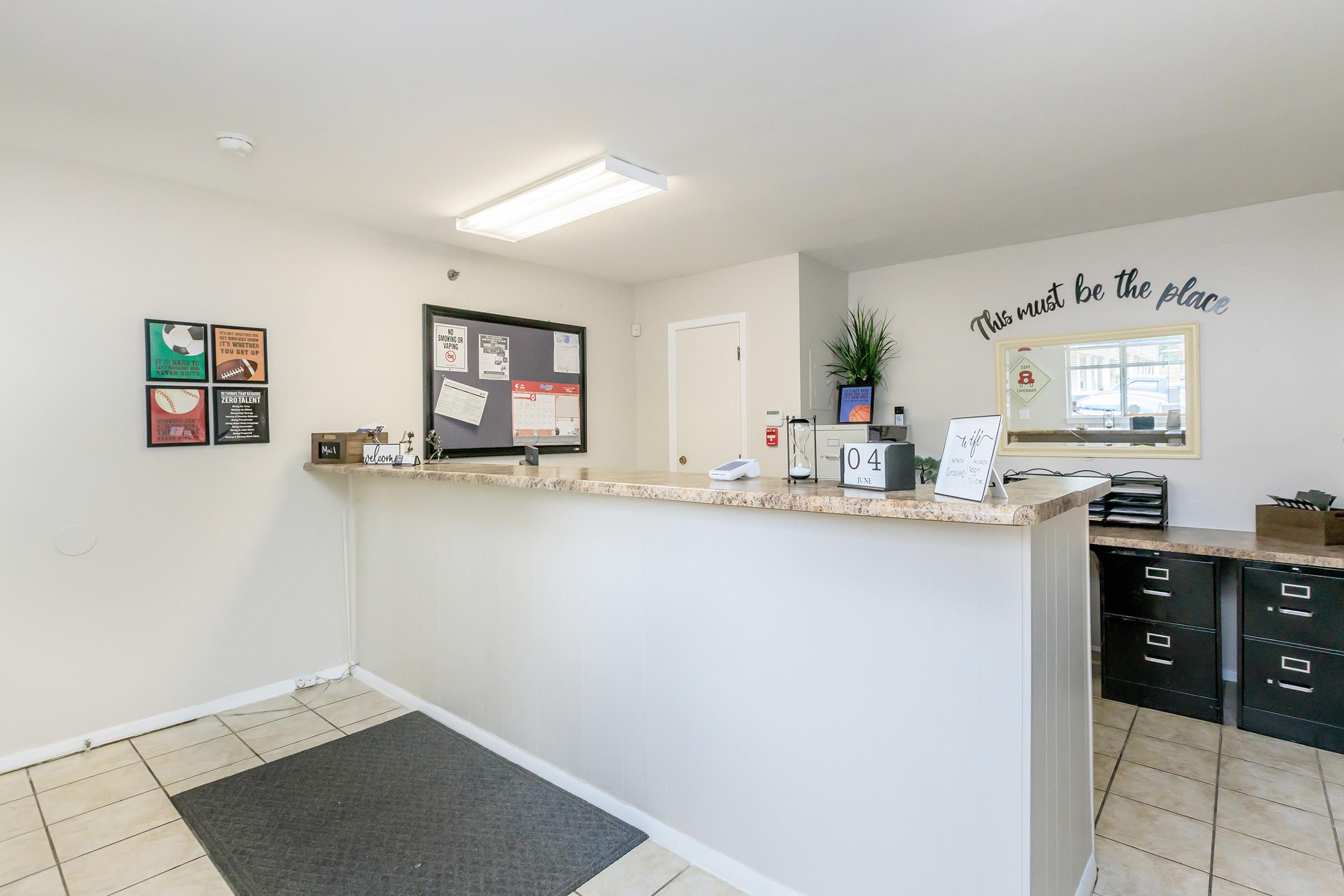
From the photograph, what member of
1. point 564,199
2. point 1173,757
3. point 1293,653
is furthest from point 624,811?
point 1293,653

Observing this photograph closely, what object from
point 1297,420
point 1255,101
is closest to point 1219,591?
point 1297,420

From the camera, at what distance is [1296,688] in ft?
9.55

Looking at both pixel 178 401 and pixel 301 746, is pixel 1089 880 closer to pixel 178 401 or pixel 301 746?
pixel 301 746

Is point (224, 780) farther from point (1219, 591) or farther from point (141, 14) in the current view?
point (1219, 591)

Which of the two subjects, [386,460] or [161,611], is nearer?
[161,611]

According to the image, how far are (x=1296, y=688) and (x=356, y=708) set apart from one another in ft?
14.2

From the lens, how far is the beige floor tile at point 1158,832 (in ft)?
7.04

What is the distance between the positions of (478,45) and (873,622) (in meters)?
2.01

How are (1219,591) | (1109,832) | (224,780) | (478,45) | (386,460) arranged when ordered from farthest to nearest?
1. (386,460)
2. (1219,591)
3. (224,780)
4. (1109,832)
5. (478,45)

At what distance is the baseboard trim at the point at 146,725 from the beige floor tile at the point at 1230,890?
388cm

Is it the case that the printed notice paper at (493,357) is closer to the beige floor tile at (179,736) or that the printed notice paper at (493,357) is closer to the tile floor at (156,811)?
the tile floor at (156,811)

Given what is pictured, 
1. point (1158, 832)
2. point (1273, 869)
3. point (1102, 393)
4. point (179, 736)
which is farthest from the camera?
point (1102, 393)

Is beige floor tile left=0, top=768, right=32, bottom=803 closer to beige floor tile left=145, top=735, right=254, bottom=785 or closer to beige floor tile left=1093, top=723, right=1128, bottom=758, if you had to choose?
beige floor tile left=145, top=735, right=254, bottom=785

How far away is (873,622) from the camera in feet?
5.53
